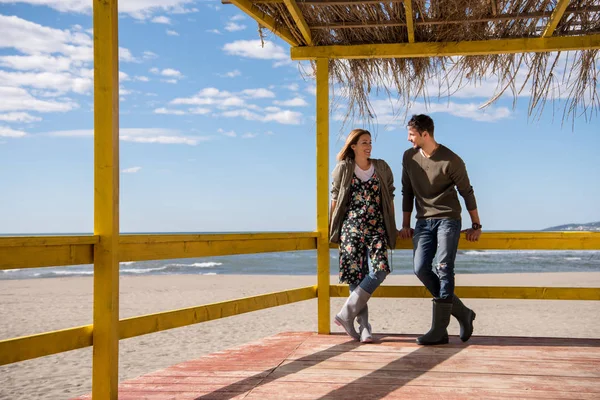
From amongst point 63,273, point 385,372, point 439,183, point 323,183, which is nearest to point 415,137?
point 439,183

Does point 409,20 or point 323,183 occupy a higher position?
point 409,20

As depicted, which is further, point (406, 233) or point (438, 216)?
point (406, 233)

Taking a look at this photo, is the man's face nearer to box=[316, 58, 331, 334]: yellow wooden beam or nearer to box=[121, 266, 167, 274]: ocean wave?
box=[316, 58, 331, 334]: yellow wooden beam

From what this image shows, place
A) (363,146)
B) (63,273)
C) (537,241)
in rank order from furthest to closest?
(63,273), (537,241), (363,146)

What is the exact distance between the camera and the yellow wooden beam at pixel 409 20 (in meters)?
3.89

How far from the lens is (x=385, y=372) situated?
11.0 feet

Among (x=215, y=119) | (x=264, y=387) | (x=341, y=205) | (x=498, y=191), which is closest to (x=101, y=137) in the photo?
(x=264, y=387)

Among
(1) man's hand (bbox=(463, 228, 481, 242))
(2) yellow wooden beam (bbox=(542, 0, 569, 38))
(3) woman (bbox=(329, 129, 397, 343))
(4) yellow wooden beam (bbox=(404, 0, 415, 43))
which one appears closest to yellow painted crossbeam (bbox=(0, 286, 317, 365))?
(3) woman (bbox=(329, 129, 397, 343))

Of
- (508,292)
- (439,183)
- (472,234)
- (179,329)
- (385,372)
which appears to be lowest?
(179,329)

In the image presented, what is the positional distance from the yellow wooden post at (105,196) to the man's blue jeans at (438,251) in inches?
82.5

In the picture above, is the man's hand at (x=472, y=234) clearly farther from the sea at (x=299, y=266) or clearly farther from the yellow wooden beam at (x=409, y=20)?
the sea at (x=299, y=266)

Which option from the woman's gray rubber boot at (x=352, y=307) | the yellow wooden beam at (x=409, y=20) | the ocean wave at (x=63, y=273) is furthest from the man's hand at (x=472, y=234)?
the ocean wave at (x=63, y=273)

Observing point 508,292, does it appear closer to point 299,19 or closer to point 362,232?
point 362,232

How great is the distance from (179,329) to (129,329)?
24.5 ft
